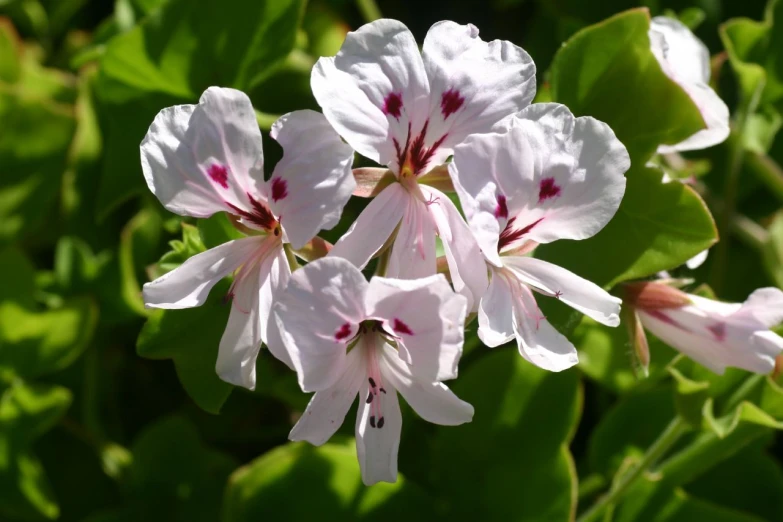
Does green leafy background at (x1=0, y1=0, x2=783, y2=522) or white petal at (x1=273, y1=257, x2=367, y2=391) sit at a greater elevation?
white petal at (x1=273, y1=257, x2=367, y2=391)

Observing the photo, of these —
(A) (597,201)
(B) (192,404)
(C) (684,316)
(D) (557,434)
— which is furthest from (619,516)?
(B) (192,404)

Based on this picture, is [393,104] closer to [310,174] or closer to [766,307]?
[310,174]

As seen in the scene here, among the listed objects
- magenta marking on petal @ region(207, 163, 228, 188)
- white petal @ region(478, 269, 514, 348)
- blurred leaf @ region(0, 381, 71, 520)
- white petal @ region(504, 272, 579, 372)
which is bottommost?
blurred leaf @ region(0, 381, 71, 520)

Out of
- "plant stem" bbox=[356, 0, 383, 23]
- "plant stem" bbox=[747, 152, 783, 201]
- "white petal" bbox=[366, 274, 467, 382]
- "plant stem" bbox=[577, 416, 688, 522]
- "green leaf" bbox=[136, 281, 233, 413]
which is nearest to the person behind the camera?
"white petal" bbox=[366, 274, 467, 382]

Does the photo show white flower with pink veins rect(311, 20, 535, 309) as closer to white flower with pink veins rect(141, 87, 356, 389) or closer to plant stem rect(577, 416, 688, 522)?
white flower with pink veins rect(141, 87, 356, 389)

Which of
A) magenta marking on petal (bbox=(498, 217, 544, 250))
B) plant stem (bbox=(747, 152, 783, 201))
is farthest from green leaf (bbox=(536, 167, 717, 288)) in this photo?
plant stem (bbox=(747, 152, 783, 201))

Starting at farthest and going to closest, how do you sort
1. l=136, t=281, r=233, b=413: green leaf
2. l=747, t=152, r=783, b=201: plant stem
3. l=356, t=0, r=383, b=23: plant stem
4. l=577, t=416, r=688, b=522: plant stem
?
l=356, t=0, r=383, b=23: plant stem
l=747, t=152, r=783, b=201: plant stem
l=577, t=416, r=688, b=522: plant stem
l=136, t=281, r=233, b=413: green leaf

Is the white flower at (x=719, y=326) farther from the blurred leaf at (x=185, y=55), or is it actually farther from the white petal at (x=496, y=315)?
the blurred leaf at (x=185, y=55)
